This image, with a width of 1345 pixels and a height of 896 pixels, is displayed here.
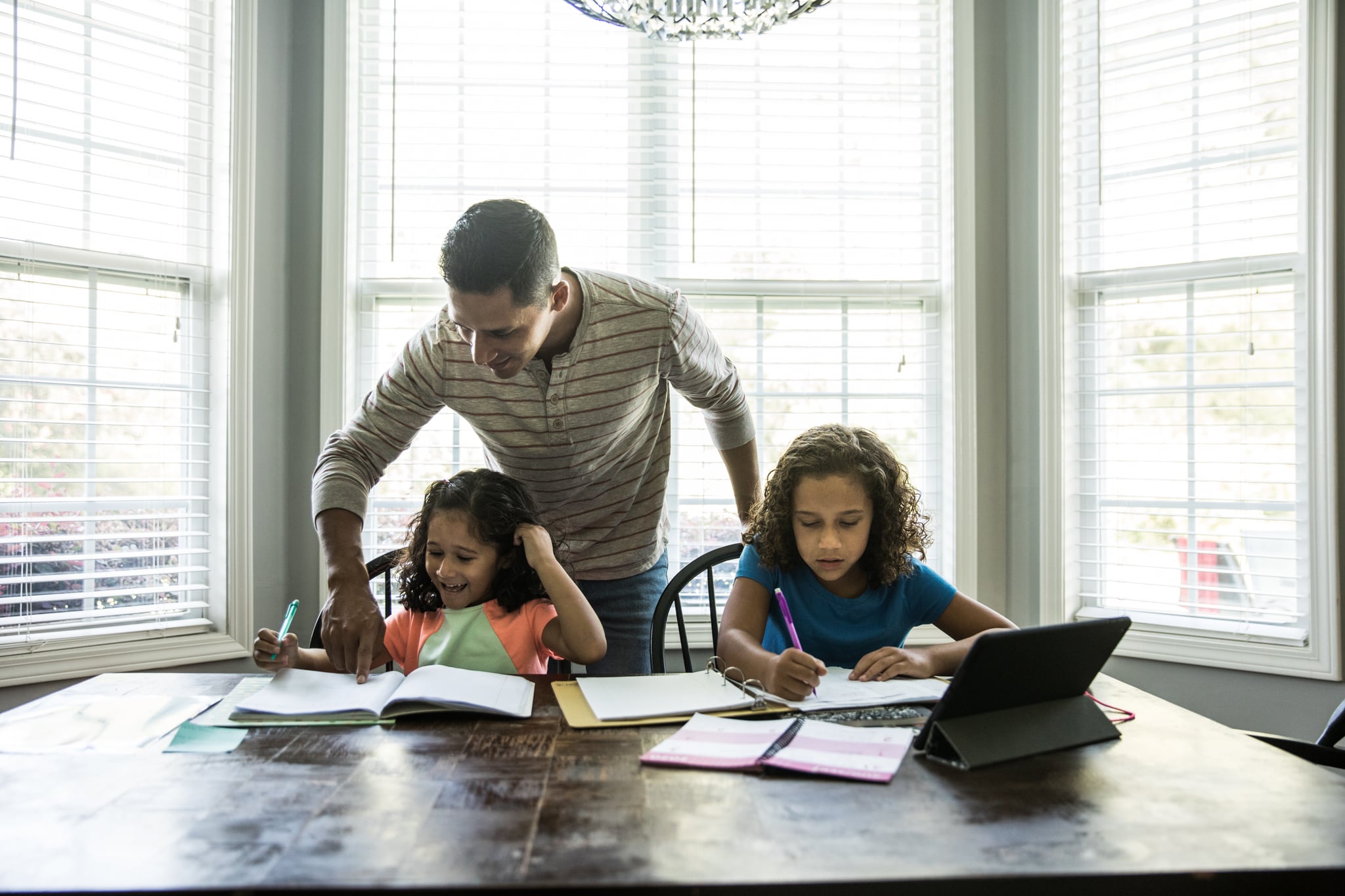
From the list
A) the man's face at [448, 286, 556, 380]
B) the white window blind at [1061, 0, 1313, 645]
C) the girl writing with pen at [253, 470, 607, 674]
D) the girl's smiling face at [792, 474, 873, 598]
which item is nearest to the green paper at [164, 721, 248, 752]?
the girl writing with pen at [253, 470, 607, 674]

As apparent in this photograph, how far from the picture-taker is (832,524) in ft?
4.87

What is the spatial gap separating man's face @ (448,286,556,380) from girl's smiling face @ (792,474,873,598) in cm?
54

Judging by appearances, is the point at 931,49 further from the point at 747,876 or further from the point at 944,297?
the point at 747,876

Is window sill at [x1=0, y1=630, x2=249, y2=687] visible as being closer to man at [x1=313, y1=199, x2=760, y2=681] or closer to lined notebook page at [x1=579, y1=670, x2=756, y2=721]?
man at [x1=313, y1=199, x2=760, y2=681]

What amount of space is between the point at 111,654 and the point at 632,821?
180 centimetres

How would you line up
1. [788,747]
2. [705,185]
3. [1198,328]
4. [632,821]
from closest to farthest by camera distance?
[632,821], [788,747], [1198,328], [705,185]

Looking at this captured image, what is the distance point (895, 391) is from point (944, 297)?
303mm

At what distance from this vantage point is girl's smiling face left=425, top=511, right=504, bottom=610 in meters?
1.50

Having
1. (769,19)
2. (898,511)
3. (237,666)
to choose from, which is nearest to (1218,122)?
(898,511)

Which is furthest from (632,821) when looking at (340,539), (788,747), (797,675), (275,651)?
(340,539)

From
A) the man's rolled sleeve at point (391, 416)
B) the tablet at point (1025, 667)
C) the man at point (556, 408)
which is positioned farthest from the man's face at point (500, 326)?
the tablet at point (1025, 667)

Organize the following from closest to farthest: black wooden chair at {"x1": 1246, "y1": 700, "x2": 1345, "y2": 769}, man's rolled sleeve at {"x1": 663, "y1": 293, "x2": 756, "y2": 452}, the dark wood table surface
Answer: the dark wood table surface → black wooden chair at {"x1": 1246, "y1": 700, "x2": 1345, "y2": 769} → man's rolled sleeve at {"x1": 663, "y1": 293, "x2": 756, "y2": 452}

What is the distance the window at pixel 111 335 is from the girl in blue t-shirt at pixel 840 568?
146 cm

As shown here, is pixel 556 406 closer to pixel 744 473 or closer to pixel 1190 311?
pixel 744 473
